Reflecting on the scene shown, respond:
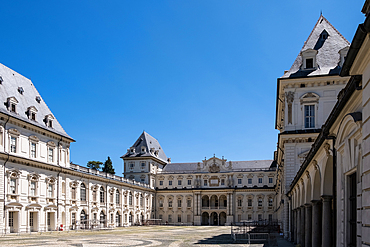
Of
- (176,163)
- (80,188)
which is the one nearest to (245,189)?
(176,163)

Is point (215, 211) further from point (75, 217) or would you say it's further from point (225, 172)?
point (75, 217)

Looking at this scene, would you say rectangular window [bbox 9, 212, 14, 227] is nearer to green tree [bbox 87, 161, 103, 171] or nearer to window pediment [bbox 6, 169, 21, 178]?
window pediment [bbox 6, 169, 21, 178]

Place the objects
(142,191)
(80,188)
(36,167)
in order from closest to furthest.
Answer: (36,167)
(80,188)
(142,191)

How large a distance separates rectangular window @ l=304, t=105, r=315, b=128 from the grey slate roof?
29.0 m

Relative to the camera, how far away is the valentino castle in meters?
9.48

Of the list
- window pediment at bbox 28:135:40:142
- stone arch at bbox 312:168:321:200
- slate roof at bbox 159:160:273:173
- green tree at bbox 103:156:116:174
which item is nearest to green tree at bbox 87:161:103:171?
green tree at bbox 103:156:116:174

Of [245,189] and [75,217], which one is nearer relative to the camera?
[75,217]

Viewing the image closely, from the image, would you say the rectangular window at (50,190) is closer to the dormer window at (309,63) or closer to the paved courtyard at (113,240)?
the paved courtyard at (113,240)

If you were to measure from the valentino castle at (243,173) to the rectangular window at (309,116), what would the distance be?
90mm

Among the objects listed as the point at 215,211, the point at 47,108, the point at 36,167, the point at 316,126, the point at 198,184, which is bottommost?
the point at 215,211

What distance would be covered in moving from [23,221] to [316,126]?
3082 cm

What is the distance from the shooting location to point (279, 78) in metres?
34.7

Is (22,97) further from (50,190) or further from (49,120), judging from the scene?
(50,190)

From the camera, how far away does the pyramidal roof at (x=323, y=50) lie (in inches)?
1348
